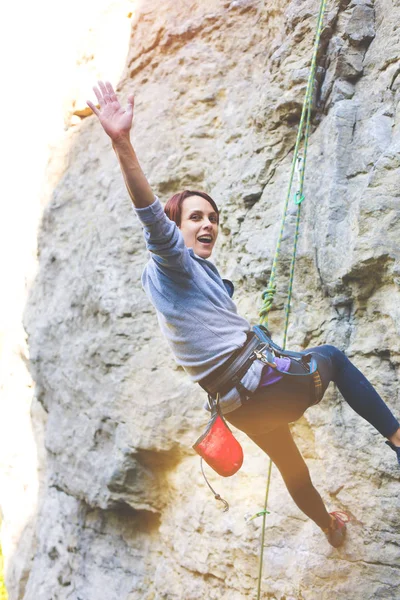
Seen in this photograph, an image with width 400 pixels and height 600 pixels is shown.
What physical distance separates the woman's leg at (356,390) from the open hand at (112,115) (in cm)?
128

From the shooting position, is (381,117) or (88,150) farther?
(88,150)

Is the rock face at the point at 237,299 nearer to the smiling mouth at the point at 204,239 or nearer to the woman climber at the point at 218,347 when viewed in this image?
the woman climber at the point at 218,347

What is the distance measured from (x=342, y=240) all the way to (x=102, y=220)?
2.87 metres

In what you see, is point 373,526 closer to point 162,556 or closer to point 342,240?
point 342,240

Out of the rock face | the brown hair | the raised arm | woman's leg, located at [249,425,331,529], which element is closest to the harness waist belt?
woman's leg, located at [249,425,331,529]

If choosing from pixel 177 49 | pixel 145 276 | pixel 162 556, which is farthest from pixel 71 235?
pixel 145 276

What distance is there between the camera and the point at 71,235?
5.99 meters

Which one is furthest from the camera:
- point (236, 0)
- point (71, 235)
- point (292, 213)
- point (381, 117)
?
point (71, 235)

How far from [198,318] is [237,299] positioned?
1.82 metres

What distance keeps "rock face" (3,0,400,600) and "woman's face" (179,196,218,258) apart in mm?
1010

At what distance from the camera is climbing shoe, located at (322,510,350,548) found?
3.06 m

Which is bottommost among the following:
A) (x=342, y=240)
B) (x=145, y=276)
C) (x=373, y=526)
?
(x=373, y=526)

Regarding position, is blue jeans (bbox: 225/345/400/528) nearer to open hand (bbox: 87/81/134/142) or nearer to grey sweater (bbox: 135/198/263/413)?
grey sweater (bbox: 135/198/263/413)

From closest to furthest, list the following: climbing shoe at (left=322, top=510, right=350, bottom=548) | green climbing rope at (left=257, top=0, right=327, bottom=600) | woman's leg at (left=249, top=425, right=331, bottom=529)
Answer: woman's leg at (left=249, top=425, right=331, bottom=529) < climbing shoe at (left=322, top=510, right=350, bottom=548) < green climbing rope at (left=257, top=0, right=327, bottom=600)
